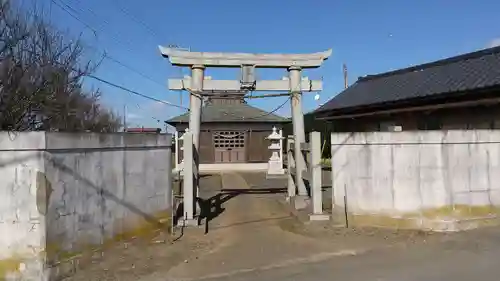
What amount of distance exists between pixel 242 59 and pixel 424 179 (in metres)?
5.77

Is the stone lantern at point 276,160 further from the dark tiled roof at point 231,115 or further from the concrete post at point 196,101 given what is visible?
the concrete post at point 196,101

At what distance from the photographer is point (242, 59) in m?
12.0

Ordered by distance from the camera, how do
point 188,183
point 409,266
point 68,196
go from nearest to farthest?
point 68,196
point 409,266
point 188,183

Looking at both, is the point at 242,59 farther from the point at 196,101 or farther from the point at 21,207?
the point at 21,207

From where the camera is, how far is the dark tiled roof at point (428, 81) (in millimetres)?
13345

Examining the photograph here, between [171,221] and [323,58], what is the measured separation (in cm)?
653

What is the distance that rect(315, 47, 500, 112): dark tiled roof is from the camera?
43.8 ft

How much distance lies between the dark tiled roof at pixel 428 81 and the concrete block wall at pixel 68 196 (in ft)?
32.2

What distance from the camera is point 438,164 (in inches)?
352

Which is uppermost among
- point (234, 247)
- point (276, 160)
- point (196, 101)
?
point (196, 101)

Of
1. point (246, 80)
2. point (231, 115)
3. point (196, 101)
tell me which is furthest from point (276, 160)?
point (196, 101)

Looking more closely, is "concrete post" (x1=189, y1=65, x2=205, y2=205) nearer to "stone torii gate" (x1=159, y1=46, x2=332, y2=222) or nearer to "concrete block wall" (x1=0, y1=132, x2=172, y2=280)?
"stone torii gate" (x1=159, y1=46, x2=332, y2=222)

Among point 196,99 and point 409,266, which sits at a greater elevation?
point 196,99

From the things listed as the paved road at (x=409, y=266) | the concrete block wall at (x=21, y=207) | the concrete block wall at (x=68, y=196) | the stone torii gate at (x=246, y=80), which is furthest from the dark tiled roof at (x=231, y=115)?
the concrete block wall at (x=21, y=207)
